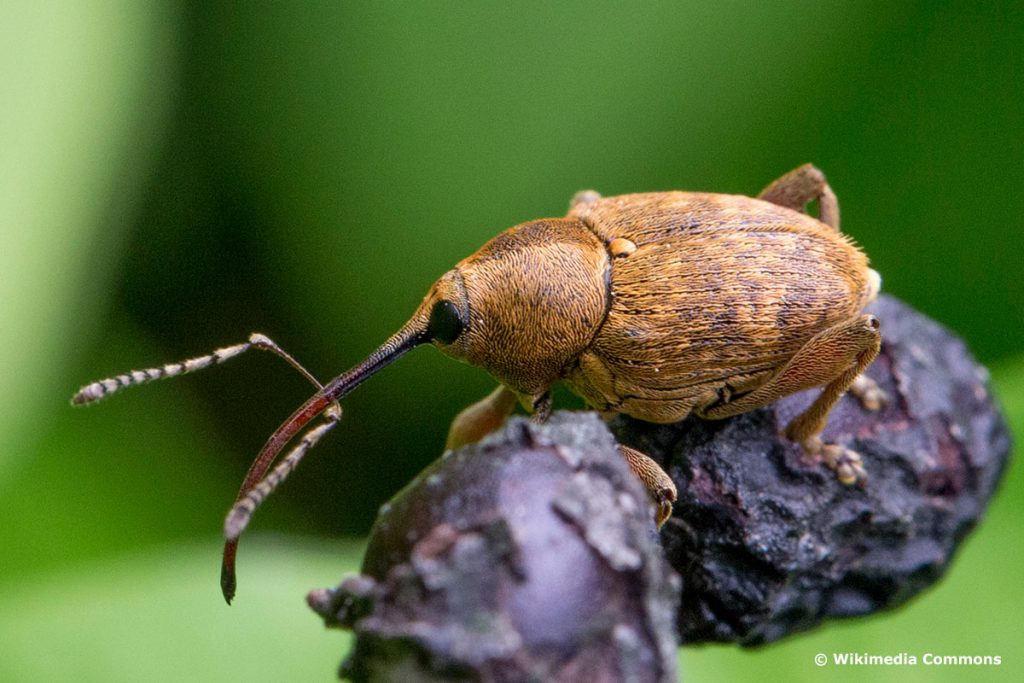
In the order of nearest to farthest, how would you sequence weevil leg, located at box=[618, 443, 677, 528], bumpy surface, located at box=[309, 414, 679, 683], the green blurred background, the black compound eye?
bumpy surface, located at box=[309, 414, 679, 683]
weevil leg, located at box=[618, 443, 677, 528]
the black compound eye
the green blurred background

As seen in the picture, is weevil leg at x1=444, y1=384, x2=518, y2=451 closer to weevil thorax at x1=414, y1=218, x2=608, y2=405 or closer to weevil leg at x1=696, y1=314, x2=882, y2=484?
weevil thorax at x1=414, y1=218, x2=608, y2=405

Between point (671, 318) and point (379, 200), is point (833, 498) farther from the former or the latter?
point (379, 200)

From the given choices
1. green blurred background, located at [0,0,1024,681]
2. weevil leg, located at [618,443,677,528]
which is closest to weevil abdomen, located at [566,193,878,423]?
weevil leg, located at [618,443,677,528]

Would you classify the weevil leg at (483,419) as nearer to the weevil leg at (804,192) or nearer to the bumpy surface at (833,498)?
the bumpy surface at (833,498)

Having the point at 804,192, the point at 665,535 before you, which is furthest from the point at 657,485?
the point at 804,192

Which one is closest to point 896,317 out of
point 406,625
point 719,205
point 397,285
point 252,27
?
point 719,205

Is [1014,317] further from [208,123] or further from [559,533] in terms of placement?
[208,123]
